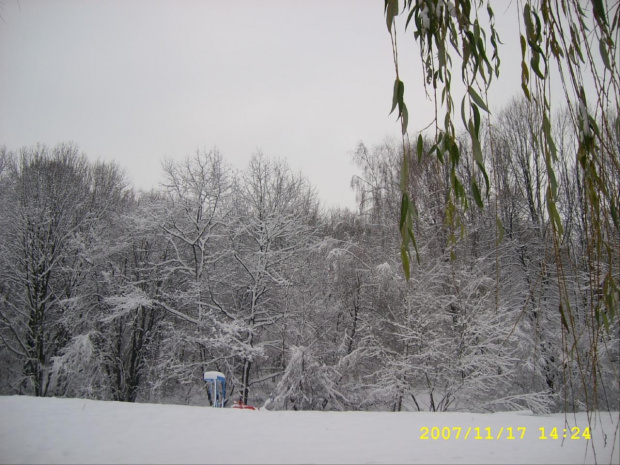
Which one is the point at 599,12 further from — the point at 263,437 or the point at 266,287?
the point at 266,287

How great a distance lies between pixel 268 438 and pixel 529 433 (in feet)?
9.13

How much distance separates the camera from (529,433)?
392 centimetres

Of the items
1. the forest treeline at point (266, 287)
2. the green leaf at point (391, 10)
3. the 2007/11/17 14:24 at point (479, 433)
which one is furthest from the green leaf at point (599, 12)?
the forest treeline at point (266, 287)

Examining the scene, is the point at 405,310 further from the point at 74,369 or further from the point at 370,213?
the point at 74,369

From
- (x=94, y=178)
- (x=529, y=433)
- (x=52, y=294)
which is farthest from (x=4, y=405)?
(x=94, y=178)

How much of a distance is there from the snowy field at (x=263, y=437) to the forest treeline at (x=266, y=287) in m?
5.28

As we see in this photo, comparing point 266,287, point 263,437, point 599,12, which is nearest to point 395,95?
point 599,12

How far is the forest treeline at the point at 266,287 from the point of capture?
34.0 ft

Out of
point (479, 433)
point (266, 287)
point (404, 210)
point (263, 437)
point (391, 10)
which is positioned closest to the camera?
point (404, 210)

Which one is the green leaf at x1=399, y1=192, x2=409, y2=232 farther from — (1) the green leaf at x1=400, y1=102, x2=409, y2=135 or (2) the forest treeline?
(2) the forest treeline

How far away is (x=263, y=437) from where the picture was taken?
11.6ft

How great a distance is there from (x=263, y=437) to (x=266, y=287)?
10431 millimetres

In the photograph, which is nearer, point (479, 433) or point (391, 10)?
point (391, 10)

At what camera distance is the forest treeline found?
10359mm
